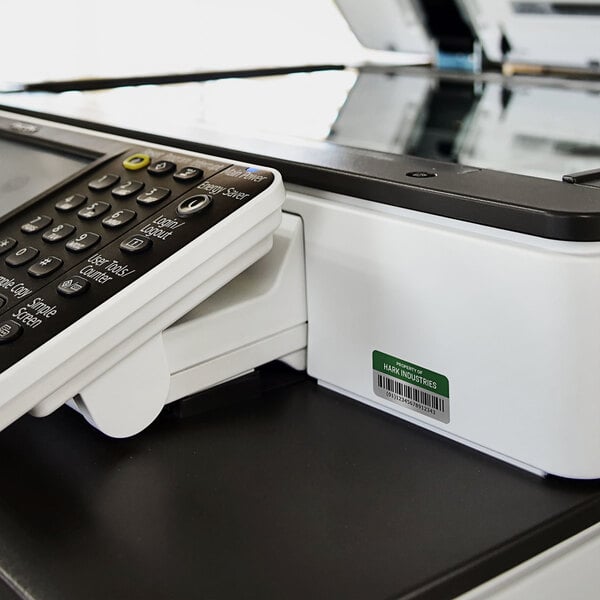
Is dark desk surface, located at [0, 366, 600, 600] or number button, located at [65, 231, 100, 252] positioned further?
number button, located at [65, 231, 100, 252]

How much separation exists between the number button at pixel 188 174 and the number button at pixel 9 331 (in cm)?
15

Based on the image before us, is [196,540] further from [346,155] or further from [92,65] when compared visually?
[92,65]

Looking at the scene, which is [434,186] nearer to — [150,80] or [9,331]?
[9,331]

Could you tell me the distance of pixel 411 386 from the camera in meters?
0.59

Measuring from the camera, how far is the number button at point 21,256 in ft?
1.91

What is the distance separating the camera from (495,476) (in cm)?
55

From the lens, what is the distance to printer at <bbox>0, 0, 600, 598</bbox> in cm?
50

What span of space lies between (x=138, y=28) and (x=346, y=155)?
1362 millimetres

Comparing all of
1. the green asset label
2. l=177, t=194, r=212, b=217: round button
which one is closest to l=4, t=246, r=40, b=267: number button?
l=177, t=194, r=212, b=217: round button

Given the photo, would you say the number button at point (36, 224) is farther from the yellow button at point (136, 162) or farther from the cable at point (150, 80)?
the cable at point (150, 80)

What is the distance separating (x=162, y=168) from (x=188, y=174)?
0.03 meters

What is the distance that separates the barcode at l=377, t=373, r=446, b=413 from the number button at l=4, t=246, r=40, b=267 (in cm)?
24

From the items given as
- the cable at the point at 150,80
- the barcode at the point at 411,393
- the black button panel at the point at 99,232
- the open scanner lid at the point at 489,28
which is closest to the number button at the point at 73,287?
the black button panel at the point at 99,232

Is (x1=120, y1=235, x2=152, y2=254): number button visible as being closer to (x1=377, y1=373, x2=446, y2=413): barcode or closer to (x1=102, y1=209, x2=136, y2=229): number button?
(x1=102, y1=209, x2=136, y2=229): number button
